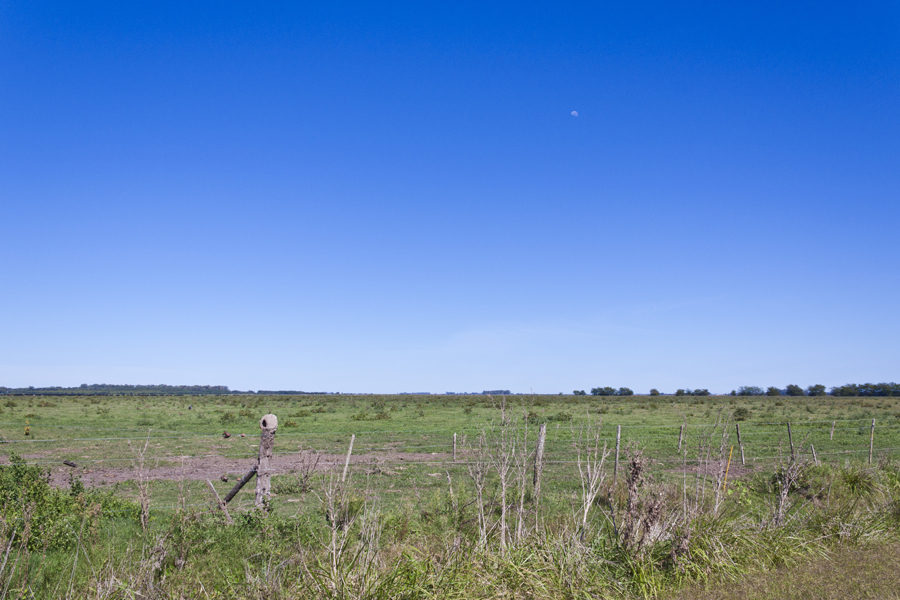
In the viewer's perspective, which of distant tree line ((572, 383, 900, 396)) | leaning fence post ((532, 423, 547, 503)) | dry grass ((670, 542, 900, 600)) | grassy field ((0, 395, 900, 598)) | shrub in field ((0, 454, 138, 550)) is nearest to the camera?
grassy field ((0, 395, 900, 598))

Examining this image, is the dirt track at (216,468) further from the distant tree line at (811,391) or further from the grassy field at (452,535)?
the distant tree line at (811,391)

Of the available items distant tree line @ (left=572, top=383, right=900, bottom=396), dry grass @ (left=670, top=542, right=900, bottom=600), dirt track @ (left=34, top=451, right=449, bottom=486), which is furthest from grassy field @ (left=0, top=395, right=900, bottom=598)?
distant tree line @ (left=572, top=383, right=900, bottom=396)

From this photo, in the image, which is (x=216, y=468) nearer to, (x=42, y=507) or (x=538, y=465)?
(x=42, y=507)

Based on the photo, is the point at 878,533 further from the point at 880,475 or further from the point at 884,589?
the point at 880,475

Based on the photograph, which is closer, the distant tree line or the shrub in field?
the shrub in field

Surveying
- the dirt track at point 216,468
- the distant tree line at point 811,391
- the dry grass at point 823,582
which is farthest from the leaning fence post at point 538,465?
the distant tree line at point 811,391

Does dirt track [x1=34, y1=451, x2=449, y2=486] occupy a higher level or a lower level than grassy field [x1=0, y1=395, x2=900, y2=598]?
lower

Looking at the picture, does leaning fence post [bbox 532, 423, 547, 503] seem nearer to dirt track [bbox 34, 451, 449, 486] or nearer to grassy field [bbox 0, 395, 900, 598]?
grassy field [bbox 0, 395, 900, 598]

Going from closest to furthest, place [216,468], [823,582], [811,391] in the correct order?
[823,582] < [216,468] < [811,391]

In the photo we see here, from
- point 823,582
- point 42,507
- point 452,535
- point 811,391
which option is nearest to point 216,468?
point 42,507

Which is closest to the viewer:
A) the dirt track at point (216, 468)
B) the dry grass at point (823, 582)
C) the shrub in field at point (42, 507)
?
the dry grass at point (823, 582)

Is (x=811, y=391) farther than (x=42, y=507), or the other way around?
(x=811, y=391)

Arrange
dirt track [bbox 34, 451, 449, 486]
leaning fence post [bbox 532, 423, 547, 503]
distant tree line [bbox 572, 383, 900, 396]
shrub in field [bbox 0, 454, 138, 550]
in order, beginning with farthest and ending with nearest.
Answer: distant tree line [bbox 572, 383, 900, 396] → dirt track [bbox 34, 451, 449, 486] → leaning fence post [bbox 532, 423, 547, 503] → shrub in field [bbox 0, 454, 138, 550]

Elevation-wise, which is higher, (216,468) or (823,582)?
(823,582)
